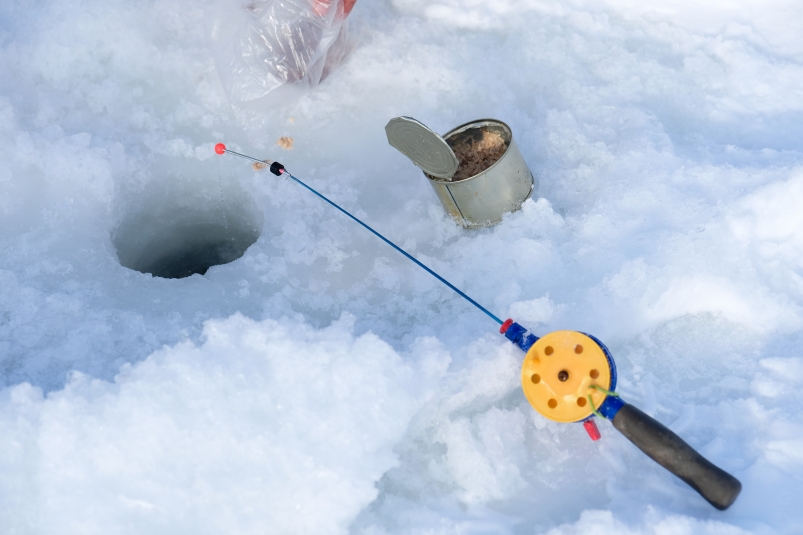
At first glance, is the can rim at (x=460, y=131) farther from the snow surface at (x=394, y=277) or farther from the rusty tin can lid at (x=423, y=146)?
the snow surface at (x=394, y=277)

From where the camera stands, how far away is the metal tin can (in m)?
2.04

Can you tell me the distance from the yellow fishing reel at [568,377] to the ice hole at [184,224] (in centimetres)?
117

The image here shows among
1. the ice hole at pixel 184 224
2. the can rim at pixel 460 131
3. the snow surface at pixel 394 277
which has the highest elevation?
the can rim at pixel 460 131

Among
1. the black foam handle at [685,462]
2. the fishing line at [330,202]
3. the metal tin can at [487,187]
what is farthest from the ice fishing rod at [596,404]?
the metal tin can at [487,187]

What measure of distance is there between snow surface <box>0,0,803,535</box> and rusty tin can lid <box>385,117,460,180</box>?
250 mm

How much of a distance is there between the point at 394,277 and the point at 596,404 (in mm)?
781

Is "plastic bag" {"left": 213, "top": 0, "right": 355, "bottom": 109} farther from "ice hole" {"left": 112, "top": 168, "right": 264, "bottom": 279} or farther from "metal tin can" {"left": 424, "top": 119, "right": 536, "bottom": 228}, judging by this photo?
"metal tin can" {"left": 424, "top": 119, "right": 536, "bottom": 228}

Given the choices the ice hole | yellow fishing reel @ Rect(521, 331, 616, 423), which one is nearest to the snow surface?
the ice hole

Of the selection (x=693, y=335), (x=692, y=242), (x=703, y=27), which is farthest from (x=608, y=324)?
(x=703, y=27)

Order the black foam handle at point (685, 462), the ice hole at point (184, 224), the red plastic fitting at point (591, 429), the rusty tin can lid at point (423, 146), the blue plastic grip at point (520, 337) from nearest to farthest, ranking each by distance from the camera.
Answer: the black foam handle at point (685, 462) → the red plastic fitting at point (591, 429) → the blue plastic grip at point (520, 337) → the rusty tin can lid at point (423, 146) → the ice hole at point (184, 224)

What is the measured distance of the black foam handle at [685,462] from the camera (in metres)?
1.47

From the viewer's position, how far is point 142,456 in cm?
163

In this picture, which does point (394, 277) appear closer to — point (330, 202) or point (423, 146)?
point (330, 202)

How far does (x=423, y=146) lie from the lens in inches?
79.1
